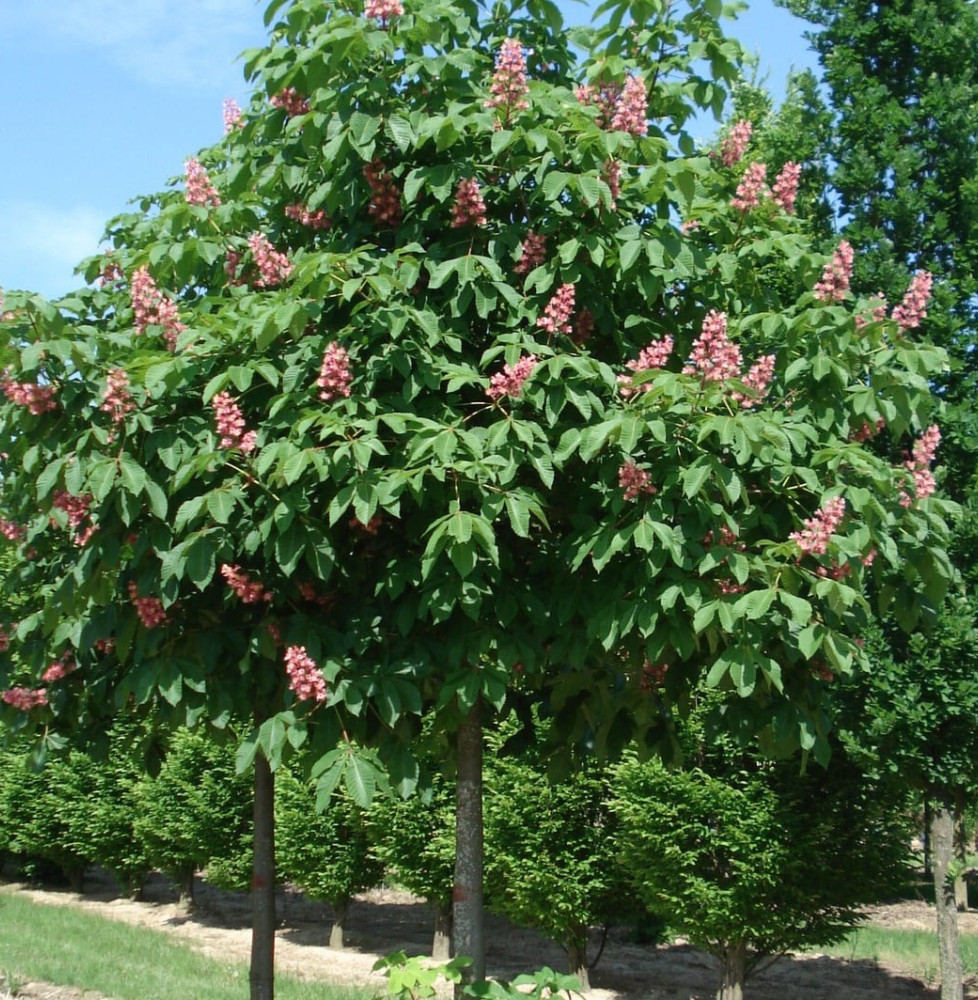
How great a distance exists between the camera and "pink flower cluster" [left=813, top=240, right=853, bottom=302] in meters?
4.27

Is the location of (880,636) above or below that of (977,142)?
below

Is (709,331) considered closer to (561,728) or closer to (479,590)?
(479,590)

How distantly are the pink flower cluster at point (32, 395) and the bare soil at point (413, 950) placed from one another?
7.02 m

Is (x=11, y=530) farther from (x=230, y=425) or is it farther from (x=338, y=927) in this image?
(x=338, y=927)

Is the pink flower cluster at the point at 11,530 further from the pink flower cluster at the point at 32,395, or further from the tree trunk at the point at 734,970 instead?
the tree trunk at the point at 734,970

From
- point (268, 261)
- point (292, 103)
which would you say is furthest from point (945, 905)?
point (292, 103)

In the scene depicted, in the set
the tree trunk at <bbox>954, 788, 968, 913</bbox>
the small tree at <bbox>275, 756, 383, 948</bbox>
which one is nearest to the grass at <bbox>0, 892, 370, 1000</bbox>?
the small tree at <bbox>275, 756, 383, 948</bbox>

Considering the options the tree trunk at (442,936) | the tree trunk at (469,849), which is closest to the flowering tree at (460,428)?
the tree trunk at (469,849)

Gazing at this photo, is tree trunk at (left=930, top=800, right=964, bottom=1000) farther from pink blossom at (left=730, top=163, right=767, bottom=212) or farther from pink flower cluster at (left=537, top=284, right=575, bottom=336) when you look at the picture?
pink flower cluster at (left=537, top=284, right=575, bottom=336)

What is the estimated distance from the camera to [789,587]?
149 inches

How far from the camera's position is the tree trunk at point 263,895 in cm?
567

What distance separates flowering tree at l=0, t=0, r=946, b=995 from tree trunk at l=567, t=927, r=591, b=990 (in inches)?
238

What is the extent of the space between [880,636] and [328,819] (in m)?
7.36

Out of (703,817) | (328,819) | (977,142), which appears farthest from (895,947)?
(977,142)
